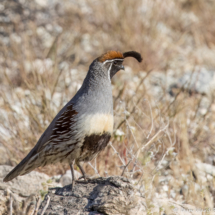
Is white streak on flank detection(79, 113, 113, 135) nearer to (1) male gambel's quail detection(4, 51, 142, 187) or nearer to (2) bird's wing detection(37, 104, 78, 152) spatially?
(1) male gambel's quail detection(4, 51, 142, 187)

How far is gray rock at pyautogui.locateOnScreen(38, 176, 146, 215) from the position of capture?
2367 mm

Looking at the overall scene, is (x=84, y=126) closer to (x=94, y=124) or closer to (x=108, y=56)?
(x=94, y=124)

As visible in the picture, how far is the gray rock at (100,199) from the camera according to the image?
7.77 ft

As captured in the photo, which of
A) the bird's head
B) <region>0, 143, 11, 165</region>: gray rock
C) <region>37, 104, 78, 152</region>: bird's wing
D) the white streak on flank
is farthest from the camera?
<region>0, 143, 11, 165</region>: gray rock

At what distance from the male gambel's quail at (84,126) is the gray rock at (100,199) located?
32cm

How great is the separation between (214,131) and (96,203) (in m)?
2.81

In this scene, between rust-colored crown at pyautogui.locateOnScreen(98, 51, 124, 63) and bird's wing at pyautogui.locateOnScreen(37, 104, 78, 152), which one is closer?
bird's wing at pyautogui.locateOnScreen(37, 104, 78, 152)

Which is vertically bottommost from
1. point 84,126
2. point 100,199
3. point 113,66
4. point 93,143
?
point 100,199

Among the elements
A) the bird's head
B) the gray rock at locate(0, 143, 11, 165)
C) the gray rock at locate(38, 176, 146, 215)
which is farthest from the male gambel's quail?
the gray rock at locate(0, 143, 11, 165)

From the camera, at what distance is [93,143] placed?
2805 mm

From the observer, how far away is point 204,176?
3631 mm

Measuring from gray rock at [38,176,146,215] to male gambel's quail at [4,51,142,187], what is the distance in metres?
0.32

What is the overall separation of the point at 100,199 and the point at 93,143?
1.72 feet

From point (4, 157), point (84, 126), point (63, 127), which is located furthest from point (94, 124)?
point (4, 157)
